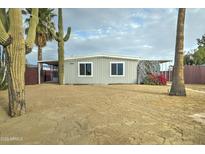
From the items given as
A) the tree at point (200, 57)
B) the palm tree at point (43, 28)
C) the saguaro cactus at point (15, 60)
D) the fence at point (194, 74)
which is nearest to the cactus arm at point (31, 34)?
the saguaro cactus at point (15, 60)

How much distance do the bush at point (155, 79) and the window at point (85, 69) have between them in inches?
204

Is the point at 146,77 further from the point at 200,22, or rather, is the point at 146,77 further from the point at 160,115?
the point at 160,115

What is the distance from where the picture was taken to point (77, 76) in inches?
829

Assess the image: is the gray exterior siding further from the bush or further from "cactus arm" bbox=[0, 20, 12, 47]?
"cactus arm" bbox=[0, 20, 12, 47]

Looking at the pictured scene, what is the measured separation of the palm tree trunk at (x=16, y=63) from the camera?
21.7 feet

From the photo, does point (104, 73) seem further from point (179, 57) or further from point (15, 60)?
point (15, 60)

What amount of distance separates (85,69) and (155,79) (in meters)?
6.46

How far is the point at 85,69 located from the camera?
21109mm

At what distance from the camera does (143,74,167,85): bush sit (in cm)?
1972

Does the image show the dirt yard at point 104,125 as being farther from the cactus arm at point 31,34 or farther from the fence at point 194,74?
the fence at point 194,74

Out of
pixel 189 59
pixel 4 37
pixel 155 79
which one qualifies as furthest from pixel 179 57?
pixel 189 59

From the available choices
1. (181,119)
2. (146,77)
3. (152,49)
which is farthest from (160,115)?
(152,49)
